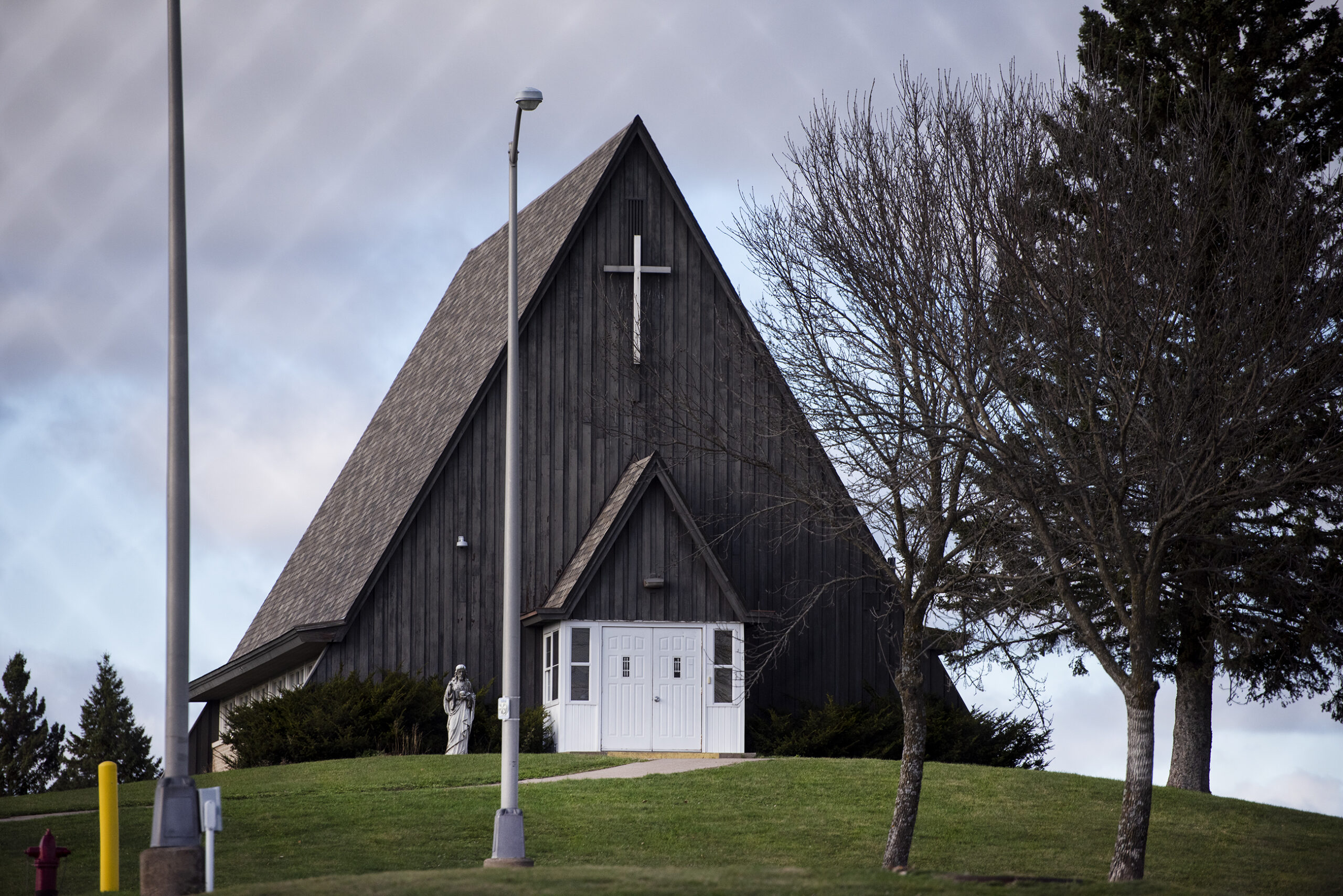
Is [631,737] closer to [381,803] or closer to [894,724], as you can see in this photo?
[894,724]

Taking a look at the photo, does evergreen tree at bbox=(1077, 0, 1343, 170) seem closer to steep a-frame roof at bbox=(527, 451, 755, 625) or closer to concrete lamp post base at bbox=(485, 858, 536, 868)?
steep a-frame roof at bbox=(527, 451, 755, 625)

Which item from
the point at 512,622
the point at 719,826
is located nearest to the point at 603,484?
the point at 719,826

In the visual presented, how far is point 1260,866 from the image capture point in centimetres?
1816

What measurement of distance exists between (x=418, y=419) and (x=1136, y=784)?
20470 mm

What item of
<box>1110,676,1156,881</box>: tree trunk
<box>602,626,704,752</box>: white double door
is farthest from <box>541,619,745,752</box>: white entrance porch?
<box>1110,676,1156,881</box>: tree trunk

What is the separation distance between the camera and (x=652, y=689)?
25984 millimetres

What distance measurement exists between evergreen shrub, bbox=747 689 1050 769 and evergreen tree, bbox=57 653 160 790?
38.5 meters

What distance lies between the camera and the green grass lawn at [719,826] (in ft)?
54.0

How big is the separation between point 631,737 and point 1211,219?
13176mm

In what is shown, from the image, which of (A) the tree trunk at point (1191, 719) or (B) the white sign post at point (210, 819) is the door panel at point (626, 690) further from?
(B) the white sign post at point (210, 819)

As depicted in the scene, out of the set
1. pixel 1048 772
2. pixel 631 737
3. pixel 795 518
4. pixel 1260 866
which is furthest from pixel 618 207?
pixel 1260 866

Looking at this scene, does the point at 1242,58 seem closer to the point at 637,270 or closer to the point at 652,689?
the point at 637,270

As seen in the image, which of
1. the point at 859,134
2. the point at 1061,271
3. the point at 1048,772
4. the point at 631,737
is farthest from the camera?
the point at 631,737

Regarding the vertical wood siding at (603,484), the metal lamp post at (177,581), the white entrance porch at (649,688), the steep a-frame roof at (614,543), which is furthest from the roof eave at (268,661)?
the metal lamp post at (177,581)
